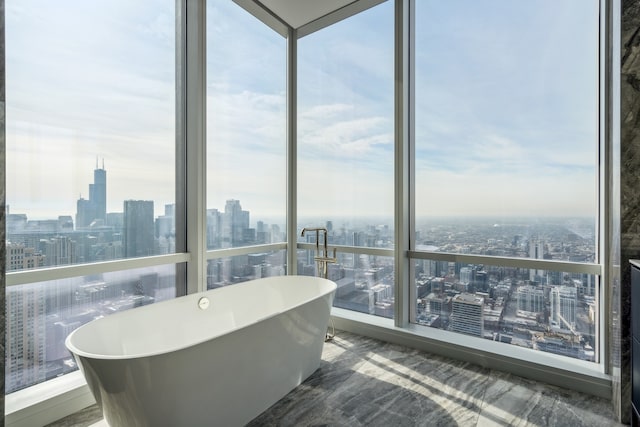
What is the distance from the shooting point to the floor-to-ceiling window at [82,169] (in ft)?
6.07

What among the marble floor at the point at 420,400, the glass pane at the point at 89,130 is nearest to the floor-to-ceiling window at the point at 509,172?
the marble floor at the point at 420,400

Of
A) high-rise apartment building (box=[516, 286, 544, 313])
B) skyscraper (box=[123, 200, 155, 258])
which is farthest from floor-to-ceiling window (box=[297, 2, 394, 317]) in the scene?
skyscraper (box=[123, 200, 155, 258])

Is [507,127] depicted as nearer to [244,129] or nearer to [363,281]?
[363,281]

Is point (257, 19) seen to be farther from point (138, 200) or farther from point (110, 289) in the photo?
point (110, 289)

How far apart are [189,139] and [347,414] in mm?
2240

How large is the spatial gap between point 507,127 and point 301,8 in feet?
7.11

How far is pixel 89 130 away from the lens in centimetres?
213

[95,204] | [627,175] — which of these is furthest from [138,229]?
[627,175]

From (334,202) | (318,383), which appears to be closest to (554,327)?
(318,383)

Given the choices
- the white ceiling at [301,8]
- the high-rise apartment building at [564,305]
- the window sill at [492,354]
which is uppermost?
the white ceiling at [301,8]

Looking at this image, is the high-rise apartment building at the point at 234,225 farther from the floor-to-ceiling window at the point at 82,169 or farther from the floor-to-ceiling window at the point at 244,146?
the floor-to-ceiling window at the point at 82,169

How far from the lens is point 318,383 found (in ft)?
7.47

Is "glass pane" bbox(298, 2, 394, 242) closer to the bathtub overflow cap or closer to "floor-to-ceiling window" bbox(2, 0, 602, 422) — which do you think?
"floor-to-ceiling window" bbox(2, 0, 602, 422)

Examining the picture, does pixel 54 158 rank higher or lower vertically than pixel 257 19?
lower
